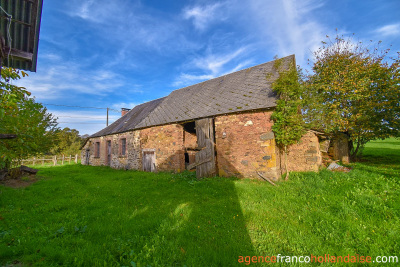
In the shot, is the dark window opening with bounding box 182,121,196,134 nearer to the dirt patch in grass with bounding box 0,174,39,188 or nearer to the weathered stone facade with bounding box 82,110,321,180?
the weathered stone facade with bounding box 82,110,321,180

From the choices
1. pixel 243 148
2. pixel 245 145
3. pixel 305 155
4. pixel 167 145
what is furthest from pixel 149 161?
pixel 305 155

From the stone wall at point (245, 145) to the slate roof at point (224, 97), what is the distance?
527 millimetres

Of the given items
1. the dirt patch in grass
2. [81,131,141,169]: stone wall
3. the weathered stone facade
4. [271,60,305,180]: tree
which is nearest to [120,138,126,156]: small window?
[81,131,141,169]: stone wall

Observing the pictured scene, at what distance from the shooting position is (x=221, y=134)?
9359 mm

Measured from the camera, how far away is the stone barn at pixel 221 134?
8.25 meters

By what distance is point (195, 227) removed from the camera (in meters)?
3.93

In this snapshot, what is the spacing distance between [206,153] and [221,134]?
52.6 inches

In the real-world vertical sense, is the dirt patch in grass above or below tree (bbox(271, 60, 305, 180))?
below

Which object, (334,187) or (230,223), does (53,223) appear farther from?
(334,187)

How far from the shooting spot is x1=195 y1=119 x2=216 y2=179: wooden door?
9469 mm

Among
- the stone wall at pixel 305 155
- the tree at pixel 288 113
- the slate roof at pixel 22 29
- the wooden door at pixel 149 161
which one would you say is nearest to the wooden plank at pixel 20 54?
the slate roof at pixel 22 29

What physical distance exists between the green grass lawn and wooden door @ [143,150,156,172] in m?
5.91

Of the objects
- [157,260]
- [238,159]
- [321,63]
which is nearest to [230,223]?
[157,260]

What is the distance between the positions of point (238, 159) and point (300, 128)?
3091 mm
